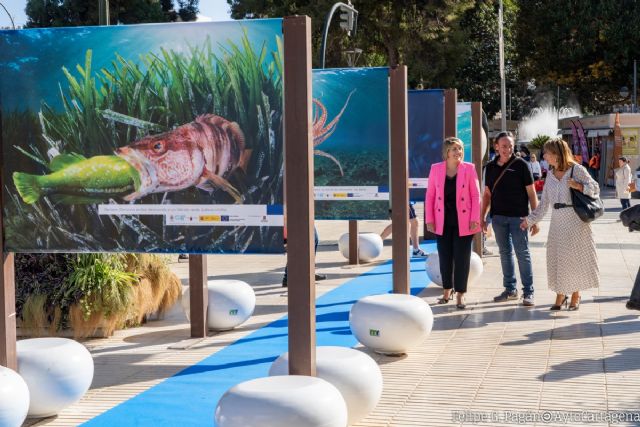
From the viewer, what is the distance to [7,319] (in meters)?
6.18

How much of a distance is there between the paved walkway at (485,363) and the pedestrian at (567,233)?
0.39 metres

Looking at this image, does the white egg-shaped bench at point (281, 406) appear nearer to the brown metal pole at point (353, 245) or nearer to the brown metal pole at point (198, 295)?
the brown metal pole at point (198, 295)

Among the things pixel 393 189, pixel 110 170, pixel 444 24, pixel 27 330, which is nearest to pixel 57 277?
pixel 27 330

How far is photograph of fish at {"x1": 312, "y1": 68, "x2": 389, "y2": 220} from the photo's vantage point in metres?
11.6

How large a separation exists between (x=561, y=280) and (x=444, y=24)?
3331cm

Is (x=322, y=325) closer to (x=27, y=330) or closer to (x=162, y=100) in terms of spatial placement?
(x=27, y=330)

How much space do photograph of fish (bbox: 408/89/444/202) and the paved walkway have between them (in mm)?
3986

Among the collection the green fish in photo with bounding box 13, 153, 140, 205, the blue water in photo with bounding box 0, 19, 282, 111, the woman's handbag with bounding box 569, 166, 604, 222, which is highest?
the blue water in photo with bounding box 0, 19, 282, 111

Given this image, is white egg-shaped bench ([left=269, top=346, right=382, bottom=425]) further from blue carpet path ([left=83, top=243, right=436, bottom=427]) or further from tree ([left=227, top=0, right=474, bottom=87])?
tree ([left=227, top=0, right=474, bottom=87])

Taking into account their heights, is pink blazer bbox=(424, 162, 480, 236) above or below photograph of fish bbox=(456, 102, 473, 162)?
below

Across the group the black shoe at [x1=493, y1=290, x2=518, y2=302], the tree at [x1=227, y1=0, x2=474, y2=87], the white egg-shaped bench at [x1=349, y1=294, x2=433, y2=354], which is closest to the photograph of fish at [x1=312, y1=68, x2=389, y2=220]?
the black shoe at [x1=493, y1=290, x2=518, y2=302]

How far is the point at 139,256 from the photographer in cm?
916

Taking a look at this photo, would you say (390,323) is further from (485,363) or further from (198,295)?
(198,295)

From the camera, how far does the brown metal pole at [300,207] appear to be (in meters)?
5.57
